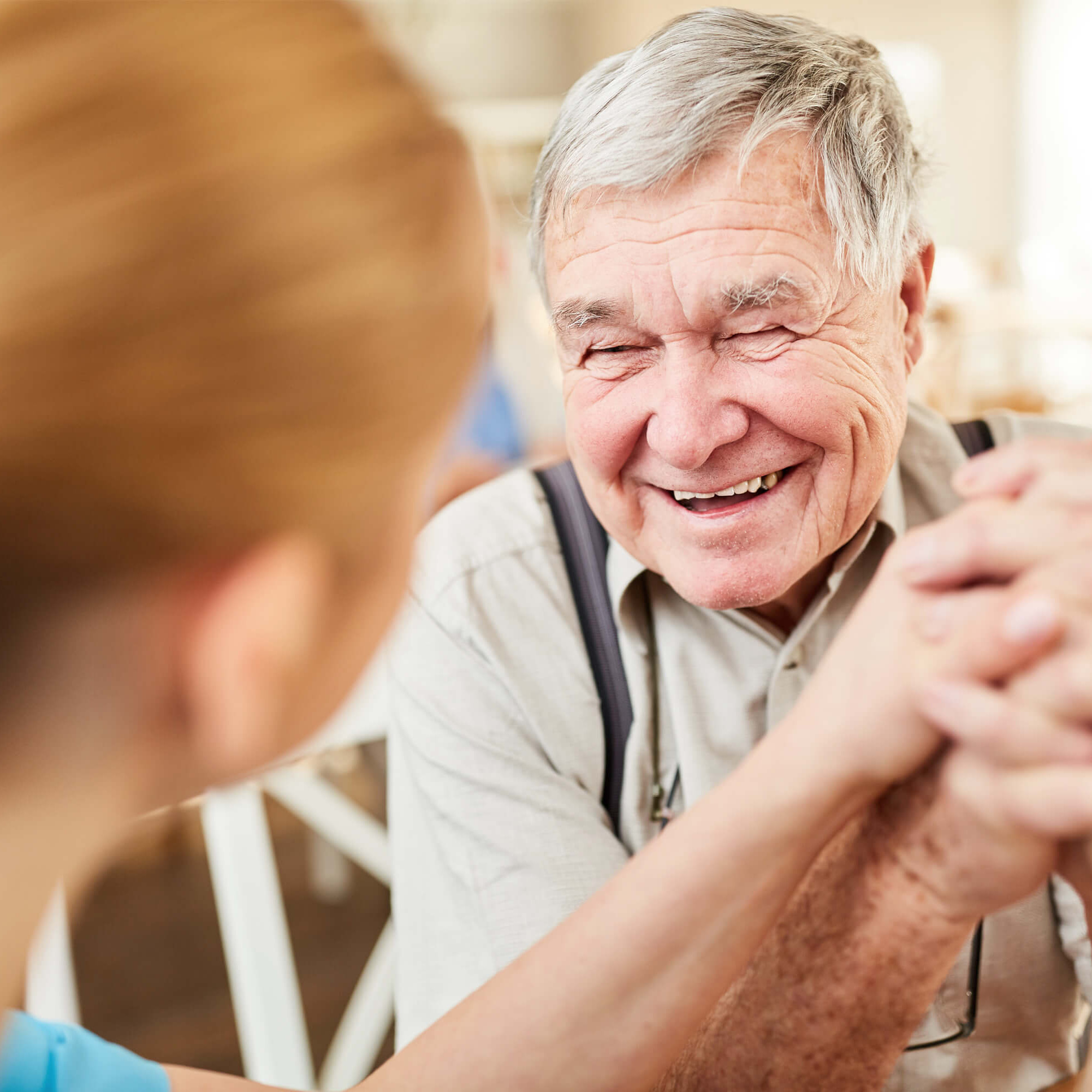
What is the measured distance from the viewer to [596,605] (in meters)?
1.21

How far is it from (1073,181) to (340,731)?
24.5ft

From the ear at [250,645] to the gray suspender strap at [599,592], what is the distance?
25.3 inches

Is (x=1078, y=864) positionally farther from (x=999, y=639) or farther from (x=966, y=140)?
(x=966, y=140)

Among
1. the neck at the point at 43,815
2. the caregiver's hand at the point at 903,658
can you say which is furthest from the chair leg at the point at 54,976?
the caregiver's hand at the point at 903,658

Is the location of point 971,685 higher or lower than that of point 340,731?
higher

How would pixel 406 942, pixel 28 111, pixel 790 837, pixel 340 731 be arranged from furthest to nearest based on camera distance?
pixel 340 731
pixel 406 942
pixel 790 837
pixel 28 111

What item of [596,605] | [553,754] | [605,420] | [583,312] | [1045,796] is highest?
[583,312]

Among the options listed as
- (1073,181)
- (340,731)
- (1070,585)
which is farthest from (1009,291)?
(1070,585)

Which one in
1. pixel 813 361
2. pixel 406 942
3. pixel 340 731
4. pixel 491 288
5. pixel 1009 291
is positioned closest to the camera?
pixel 491 288

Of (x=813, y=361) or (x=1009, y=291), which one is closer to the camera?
(x=813, y=361)

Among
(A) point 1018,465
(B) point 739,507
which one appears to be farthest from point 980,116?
(A) point 1018,465

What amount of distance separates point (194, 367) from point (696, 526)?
71 centimetres

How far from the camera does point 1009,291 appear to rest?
751cm

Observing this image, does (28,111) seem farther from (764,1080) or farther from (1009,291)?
(1009,291)
